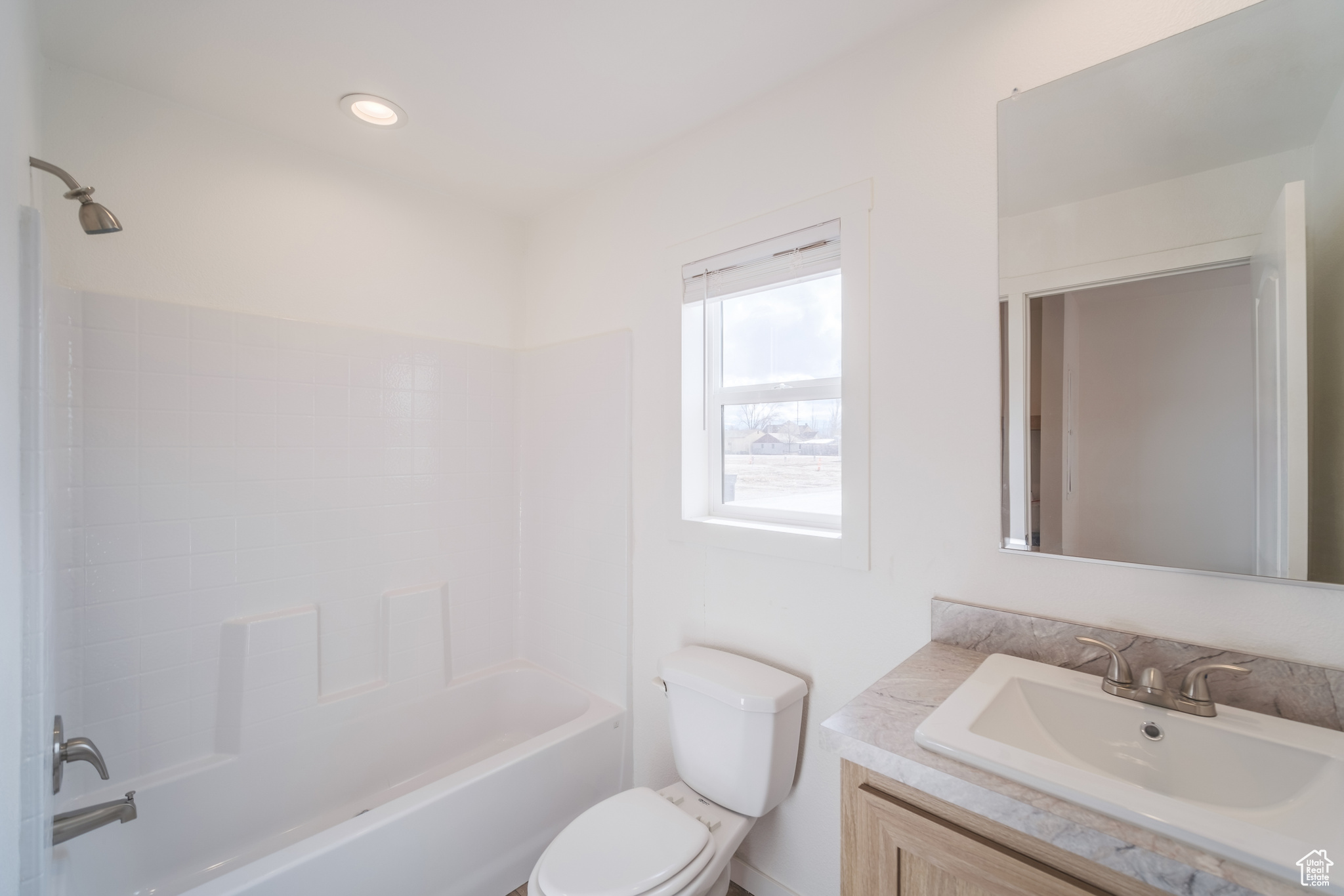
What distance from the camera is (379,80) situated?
1616 millimetres

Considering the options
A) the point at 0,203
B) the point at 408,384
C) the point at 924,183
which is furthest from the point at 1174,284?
the point at 408,384

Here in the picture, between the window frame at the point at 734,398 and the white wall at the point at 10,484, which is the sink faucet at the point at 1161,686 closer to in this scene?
the window frame at the point at 734,398

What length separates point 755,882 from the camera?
66.9 inches

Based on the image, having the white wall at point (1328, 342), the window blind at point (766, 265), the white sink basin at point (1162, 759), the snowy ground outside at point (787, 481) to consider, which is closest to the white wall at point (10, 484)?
the white sink basin at point (1162, 759)

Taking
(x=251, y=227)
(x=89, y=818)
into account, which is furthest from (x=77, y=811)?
(x=251, y=227)

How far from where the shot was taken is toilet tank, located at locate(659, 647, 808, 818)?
148 centimetres

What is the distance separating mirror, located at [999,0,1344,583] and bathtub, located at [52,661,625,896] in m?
1.58

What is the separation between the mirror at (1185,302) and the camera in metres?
0.94

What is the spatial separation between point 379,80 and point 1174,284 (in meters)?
2.02

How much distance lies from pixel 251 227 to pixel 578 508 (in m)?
1.49

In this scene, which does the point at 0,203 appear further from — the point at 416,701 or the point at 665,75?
the point at 416,701

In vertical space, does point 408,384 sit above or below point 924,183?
below

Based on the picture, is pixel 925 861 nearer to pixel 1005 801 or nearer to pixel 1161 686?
pixel 1005 801

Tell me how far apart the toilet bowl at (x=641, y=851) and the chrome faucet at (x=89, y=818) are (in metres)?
1.03
